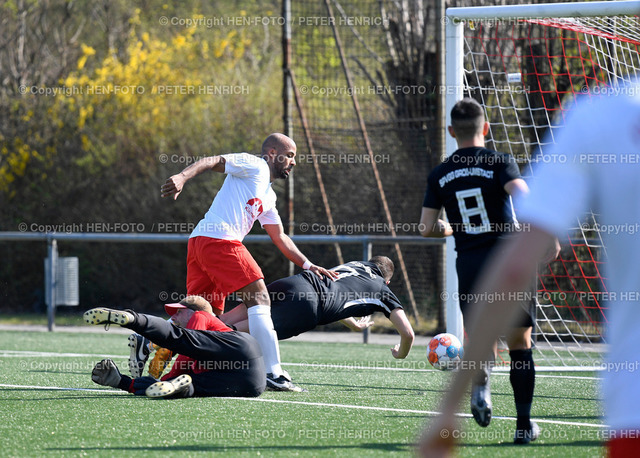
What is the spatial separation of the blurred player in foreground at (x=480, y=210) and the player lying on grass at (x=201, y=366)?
1.90 m

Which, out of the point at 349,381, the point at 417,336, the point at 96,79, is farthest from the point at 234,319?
the point at 96,79

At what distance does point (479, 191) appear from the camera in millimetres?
4539

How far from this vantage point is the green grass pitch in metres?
4.35

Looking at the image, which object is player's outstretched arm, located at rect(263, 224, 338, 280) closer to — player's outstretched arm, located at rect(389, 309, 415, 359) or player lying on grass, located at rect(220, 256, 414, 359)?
player lying on grass, located at rect(220, 256, 414, 359)

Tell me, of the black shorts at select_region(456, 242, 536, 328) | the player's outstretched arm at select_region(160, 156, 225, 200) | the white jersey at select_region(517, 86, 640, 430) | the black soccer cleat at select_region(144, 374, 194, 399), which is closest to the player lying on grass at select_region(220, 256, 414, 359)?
the player's outstretched arm at select_region(160, 156, 225, 200)

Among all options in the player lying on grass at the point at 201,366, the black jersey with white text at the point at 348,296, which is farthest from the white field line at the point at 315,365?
the player lying on grass at the point at 201,366

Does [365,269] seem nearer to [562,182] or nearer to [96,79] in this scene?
[562,182]

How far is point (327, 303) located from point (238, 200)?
1092 mm

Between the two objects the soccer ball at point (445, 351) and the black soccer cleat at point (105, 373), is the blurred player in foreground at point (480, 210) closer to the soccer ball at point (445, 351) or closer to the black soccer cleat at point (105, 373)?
the black soccer cleat at point (105, 373)

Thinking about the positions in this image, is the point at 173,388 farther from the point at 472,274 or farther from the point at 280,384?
the point at 472,274

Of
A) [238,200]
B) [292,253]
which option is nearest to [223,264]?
[238,200]

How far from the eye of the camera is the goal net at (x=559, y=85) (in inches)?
319

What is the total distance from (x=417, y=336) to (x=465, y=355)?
33.4 feet

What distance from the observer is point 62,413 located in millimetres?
5328
